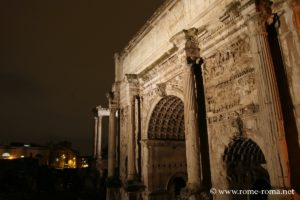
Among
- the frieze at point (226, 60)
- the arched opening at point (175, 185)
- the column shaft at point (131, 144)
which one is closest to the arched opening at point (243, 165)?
the frieze at point (226, 60)

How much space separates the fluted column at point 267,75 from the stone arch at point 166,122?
5.80 metres

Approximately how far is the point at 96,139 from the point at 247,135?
2217 centimetres

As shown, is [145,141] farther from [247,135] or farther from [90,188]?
[90,188]

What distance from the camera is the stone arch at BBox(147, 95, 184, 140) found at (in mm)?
11820

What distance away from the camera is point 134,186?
11711 mm

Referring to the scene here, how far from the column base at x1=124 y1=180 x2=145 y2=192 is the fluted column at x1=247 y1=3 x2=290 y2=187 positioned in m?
7.60

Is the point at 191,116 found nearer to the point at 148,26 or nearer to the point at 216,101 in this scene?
the point at 216,101

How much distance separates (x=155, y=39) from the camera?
12250 millimetres

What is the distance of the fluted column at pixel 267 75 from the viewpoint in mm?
5351

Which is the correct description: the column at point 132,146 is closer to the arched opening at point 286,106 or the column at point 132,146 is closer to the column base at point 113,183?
the column base at point 113,183

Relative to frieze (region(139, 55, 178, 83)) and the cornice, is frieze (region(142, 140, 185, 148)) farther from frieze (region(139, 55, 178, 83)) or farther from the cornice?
the cornice

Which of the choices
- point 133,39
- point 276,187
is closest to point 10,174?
point 133,39

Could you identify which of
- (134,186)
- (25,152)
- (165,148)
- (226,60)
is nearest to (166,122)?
(165,148)

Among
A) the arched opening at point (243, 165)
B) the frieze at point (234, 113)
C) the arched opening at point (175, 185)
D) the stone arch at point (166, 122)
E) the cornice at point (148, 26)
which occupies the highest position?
the cornice at point (148, 26)
